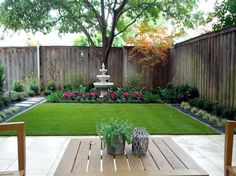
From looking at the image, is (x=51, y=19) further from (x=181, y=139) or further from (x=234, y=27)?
(x=181, y=139)

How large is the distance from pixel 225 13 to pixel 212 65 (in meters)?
1.42

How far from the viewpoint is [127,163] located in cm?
206

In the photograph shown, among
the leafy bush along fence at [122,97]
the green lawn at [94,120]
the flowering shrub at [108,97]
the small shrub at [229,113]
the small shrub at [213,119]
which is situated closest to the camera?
the green lawn at [94,120]

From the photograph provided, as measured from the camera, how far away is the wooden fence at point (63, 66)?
11148mm

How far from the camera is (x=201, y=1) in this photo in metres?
9.65

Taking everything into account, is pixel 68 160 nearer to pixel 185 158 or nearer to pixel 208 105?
pixel 185 158

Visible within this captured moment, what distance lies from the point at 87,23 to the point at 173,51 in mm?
3432

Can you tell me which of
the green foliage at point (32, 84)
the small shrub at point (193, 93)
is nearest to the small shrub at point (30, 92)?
the green foliage at point (32, 84)

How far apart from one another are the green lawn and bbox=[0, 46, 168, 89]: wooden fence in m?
4.01

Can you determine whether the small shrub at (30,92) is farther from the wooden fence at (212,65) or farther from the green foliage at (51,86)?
the wooden fence at (212,65)

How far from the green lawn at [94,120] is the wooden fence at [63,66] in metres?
4.01

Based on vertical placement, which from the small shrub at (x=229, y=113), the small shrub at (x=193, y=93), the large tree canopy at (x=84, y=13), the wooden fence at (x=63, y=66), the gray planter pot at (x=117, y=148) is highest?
the large tree canopy at (x=84, y=13)

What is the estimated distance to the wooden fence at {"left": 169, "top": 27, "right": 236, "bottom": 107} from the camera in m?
5.84

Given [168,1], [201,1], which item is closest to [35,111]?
[168,1]
